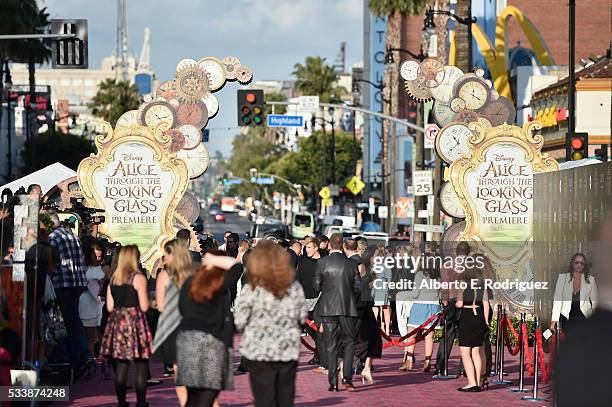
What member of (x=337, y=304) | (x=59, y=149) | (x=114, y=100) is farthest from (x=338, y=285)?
(x=114, y=100)

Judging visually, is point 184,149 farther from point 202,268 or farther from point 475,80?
point 202,268

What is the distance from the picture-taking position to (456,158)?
2639 centimetres

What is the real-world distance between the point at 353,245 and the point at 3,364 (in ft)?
20.3

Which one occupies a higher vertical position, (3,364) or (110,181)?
(110,181)

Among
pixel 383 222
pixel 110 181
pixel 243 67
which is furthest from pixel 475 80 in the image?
pixel 383 222

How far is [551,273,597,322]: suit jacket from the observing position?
49.2ft

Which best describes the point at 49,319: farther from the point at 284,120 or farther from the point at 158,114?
the point at 284,120

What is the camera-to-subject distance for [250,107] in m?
36.8

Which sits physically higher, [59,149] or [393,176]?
[59,149]

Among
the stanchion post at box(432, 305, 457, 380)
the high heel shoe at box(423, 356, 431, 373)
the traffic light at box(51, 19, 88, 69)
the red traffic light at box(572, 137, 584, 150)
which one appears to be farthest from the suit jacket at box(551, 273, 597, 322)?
the traffic light at box(51, 19, 88, 69)

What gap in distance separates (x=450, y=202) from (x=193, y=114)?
5787 mm

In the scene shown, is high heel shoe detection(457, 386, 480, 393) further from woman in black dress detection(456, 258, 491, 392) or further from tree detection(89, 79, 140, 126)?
tree detection(89, 79, 140, 126)

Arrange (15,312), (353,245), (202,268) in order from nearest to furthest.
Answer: (202,268), (15,312), (353,245)

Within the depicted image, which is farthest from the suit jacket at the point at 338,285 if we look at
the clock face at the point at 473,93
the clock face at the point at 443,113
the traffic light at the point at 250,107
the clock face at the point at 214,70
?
the traffic light at the point at 250,107
